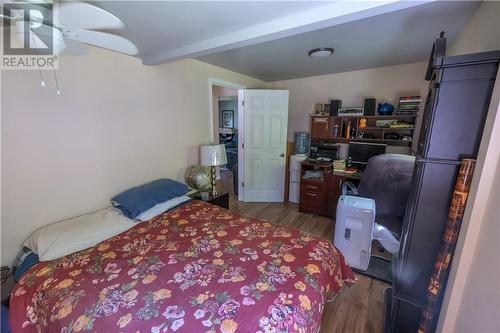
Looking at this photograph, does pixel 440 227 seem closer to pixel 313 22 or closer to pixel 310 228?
pixel 313 22

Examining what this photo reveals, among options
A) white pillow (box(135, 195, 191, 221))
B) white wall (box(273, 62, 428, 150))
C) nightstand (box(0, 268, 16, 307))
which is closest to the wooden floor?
white pillow (box(135, 195, 191, 221))

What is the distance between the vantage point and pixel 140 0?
1.23 m

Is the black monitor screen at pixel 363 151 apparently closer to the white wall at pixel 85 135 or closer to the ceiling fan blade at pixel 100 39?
the white wall at pixel 85 135

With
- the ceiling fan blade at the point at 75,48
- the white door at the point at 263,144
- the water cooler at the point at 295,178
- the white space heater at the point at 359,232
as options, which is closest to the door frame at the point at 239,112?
the white door at the point at 263,144

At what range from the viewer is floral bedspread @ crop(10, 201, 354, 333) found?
37.6 inches

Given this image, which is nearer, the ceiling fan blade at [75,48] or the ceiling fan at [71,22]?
the ceiling fan at [71,22]

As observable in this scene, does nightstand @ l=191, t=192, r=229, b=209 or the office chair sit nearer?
the office chair

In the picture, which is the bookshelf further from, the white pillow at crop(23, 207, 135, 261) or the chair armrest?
the white pillow at crop(23, 207, 135, 261)

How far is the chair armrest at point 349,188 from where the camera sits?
8.39ft

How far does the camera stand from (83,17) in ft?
3.24

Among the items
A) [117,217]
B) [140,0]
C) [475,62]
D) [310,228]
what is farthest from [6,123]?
[310,228]

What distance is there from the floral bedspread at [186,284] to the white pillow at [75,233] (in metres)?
0.07

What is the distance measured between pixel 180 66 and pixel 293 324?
2761mm

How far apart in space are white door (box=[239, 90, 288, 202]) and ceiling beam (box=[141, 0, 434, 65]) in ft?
5.72
